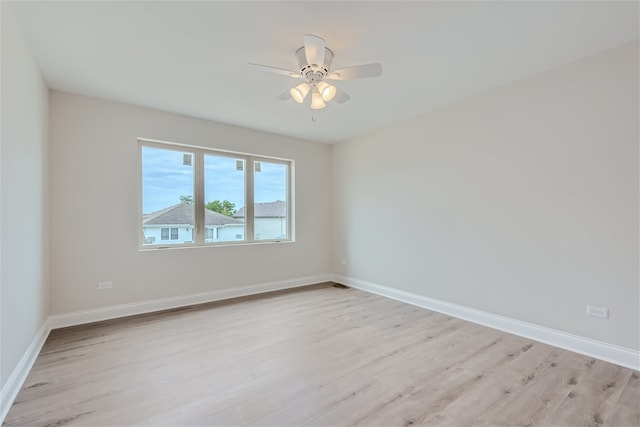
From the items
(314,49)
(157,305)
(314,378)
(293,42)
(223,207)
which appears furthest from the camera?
(223,207)

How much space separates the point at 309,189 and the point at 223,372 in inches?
138

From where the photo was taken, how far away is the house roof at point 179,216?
3832 millimetres

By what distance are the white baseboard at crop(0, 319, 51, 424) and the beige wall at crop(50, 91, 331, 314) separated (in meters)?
0.68

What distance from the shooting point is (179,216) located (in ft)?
13.2

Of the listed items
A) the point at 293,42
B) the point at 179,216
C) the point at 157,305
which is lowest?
the point at 157,305

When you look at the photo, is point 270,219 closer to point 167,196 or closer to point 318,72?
point 167,196

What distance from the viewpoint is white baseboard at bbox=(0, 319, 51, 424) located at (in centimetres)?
179

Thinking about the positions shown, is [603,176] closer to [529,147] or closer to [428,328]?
[529,147]

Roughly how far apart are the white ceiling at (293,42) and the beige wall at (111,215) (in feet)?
1.32

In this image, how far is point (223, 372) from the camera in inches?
89.2

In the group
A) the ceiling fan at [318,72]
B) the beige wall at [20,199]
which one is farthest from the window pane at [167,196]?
the ceiling fan at [318,72]

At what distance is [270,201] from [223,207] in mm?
847

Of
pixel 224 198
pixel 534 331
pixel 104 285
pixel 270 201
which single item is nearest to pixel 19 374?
pixel 104 285

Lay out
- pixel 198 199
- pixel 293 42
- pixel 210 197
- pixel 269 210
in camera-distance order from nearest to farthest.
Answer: pixel 293 42, pixel 198 199, pixel 210 197, pixel 269 210
